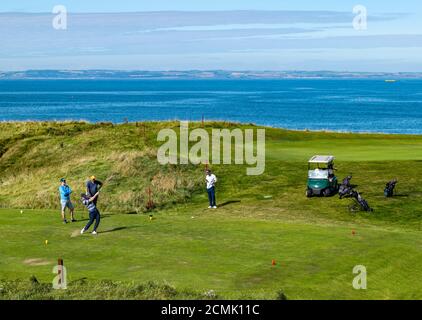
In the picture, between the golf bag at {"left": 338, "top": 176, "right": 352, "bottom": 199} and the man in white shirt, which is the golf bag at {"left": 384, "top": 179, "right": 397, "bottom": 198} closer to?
the golf bag at {"left": 338, "top": 176, "right": 352, "bottom": 199}

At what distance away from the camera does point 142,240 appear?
25.9m

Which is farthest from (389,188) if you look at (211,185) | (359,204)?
(211,185)

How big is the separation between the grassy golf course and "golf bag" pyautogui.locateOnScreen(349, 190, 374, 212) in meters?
0.44

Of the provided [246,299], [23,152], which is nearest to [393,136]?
[23,152]

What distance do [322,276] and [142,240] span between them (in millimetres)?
7949

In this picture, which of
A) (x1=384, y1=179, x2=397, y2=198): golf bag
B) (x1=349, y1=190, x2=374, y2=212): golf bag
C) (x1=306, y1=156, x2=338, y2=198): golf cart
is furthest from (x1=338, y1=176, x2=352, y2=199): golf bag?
(x1=384, y1=179, x2=397, y2=198): golf bag

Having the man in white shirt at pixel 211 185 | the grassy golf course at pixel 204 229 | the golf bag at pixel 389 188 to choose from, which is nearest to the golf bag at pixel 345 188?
the grassy golf course at pixel 204 229

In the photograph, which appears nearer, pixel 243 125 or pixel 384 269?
pixel 384 269

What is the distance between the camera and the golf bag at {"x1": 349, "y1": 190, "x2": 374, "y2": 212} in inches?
1362

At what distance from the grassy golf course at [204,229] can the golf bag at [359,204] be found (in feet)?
1.45

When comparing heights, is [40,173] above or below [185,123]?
below

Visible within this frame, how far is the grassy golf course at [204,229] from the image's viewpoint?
64.4 ft

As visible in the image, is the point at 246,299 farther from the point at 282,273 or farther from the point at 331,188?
the point at 331,188

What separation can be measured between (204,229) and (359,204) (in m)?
10.6
